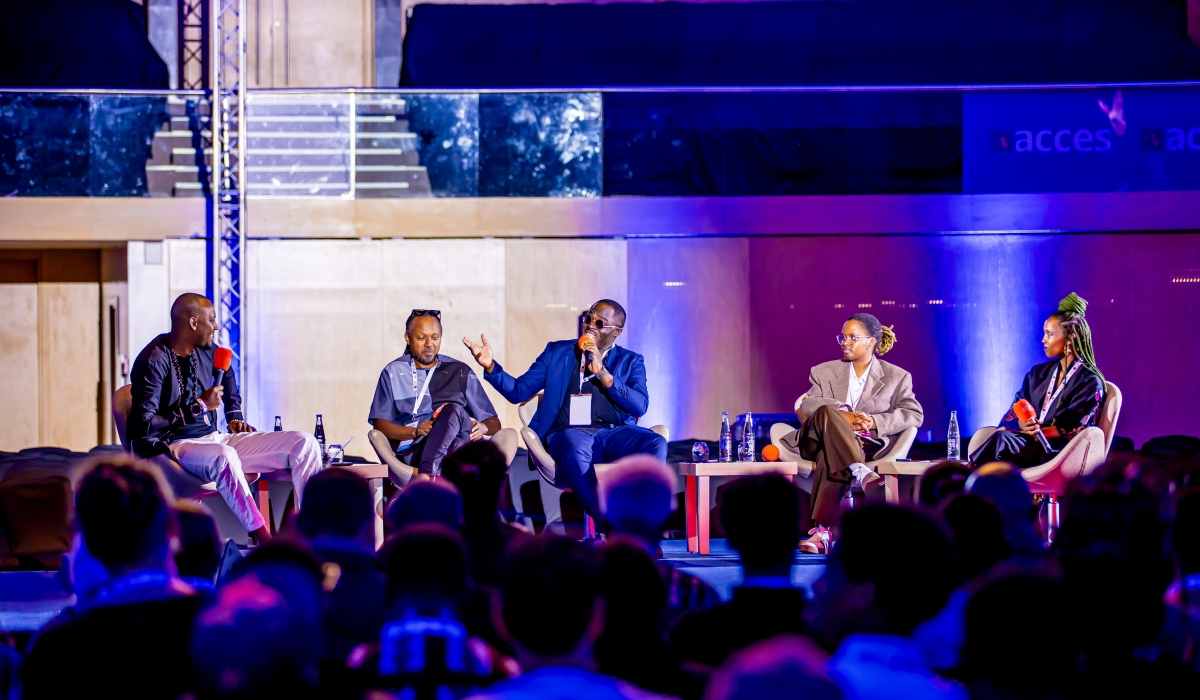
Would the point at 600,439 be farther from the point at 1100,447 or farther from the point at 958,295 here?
the point at 958,295

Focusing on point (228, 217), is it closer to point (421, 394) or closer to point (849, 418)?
point (421, 394)

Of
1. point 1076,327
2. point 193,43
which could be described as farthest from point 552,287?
point 193,43

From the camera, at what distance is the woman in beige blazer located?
5.20 metres

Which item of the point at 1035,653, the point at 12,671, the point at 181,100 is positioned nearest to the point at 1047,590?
the point at 1035,653

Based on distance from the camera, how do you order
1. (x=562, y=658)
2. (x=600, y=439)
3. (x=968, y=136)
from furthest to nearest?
(x=968, y=136)
(x=600, y=439)
(x=562, y=658)

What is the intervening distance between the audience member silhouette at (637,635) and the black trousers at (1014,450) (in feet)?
12.1

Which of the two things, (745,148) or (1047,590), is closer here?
(1047,590)

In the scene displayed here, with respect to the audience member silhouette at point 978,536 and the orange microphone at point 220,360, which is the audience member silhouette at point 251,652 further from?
the orange microphone at point 220,360

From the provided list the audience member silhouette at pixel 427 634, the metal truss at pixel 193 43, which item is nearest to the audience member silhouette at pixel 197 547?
the audience member silhouette at pixel 427 634

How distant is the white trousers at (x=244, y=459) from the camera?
4.90 m

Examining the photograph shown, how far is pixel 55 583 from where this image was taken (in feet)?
15.4

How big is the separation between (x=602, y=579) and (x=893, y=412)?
3878 mm

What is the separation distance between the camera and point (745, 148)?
720 centimetres

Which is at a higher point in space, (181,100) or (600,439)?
(181,100)
